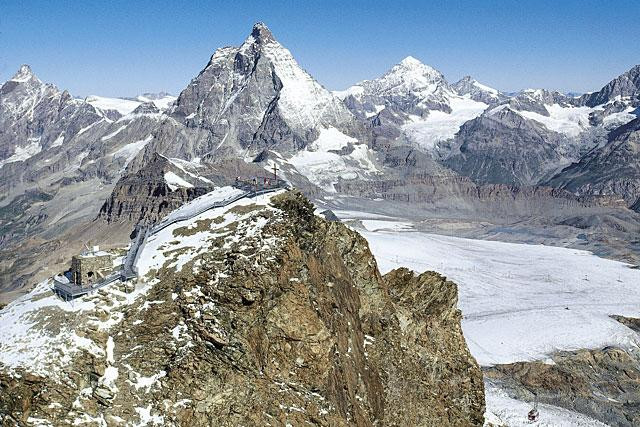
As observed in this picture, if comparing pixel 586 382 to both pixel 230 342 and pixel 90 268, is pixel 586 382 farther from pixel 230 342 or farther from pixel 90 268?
pixel 90 268

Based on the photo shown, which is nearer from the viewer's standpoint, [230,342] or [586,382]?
[230,342]

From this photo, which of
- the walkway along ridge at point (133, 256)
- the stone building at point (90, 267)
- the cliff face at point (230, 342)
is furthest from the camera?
the stone building at point (90, 267)

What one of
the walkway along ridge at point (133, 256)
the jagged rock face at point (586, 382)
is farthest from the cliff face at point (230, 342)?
the jagged rock face at point (586, 382)

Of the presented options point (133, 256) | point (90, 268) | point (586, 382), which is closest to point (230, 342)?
point (133, 256)

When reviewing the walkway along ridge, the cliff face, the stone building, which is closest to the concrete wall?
the stone building

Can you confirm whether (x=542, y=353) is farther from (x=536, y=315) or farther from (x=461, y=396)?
(x=461, y=396)

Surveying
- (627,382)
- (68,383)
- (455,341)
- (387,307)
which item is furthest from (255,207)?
(627,382)

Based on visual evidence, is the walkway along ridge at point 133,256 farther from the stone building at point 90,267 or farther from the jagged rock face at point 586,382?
the jagged rock face at point 586,382
